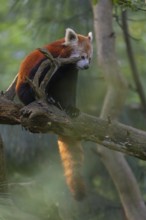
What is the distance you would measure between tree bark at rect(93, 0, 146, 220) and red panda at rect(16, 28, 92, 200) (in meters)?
0.73

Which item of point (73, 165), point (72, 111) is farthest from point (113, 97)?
point (72, 111)

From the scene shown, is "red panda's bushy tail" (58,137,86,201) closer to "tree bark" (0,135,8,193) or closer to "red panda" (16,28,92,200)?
"red panda" (16,28,92,200)

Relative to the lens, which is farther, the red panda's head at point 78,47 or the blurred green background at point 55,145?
the blurred green background at point 55,145

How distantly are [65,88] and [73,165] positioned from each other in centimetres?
51

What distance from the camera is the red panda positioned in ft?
12.3

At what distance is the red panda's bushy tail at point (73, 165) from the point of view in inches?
148

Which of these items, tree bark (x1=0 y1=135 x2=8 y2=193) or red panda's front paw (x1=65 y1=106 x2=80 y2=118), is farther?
tree bark (x1=0 y1=135 x2=8 y2=193)

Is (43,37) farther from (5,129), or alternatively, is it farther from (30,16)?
(5,129)

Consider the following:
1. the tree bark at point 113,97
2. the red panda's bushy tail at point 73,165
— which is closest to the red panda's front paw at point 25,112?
the red panda's bushy tail at point 73,165

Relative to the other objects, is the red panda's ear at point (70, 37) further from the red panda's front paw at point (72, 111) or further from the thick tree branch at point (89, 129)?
the thick tree branch at point (89, 129)

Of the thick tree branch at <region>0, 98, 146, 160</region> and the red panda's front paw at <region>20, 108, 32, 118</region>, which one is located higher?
the red panda's front paw at <region>20, 108, 32, 118</region>

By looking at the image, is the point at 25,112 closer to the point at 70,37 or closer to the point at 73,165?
the point at 73,165

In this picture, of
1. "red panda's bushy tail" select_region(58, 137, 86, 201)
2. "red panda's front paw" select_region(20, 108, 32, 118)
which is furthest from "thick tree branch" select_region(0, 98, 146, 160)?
"red panda's bushy tail" select_region(58, 137, 86, 201)

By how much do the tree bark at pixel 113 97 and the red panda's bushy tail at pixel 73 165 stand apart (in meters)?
1.03
